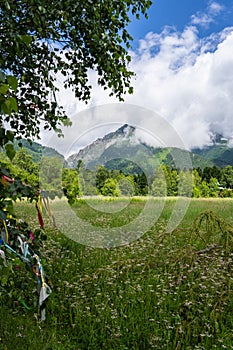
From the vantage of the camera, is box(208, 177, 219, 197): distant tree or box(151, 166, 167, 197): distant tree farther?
box(208, 177, 219, 197): distant tree

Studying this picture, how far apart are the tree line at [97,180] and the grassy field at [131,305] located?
43.6 inches

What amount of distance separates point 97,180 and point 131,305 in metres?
6.25

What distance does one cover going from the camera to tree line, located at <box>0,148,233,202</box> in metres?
3.11

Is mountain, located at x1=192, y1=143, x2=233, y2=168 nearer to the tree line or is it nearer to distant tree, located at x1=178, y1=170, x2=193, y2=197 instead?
the tree line

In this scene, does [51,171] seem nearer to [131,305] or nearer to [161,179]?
[131,305]

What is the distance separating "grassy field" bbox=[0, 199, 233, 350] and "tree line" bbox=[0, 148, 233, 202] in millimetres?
1107

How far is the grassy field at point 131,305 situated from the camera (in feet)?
12.0

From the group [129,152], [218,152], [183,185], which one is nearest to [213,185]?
[183,185]

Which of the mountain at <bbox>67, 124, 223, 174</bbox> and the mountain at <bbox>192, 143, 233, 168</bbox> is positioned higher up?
the mountain at <bbox>192, 143, 233, 168</bbox>

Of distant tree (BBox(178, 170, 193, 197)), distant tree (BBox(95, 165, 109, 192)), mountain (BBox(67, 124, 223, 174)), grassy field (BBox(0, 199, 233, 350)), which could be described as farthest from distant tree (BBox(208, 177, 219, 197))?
grassy field (BBox(0, 199, 233, 350))

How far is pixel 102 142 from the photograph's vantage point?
5980mm

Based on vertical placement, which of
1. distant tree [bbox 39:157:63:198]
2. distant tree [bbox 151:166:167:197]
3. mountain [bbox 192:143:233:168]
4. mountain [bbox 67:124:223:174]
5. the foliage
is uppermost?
mountain [bbox 192:143:233:168]

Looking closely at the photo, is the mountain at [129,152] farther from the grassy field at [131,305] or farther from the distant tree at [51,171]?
the distant tree at [51,171]

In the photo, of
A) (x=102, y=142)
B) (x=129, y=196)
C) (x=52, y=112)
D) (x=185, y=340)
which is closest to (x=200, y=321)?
(x=185, y=340)
